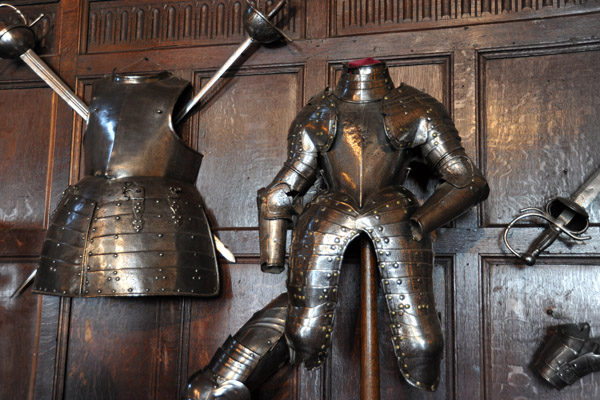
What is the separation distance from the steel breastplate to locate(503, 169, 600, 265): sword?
0.58 meters

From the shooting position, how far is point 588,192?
266 centimetres

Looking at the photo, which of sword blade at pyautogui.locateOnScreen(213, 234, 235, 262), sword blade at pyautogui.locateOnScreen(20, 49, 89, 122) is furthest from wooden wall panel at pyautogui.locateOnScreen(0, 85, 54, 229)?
sword blade at pyautogui.locateOnScreen(213, 234, 235, 262)

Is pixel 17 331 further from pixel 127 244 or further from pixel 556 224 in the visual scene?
pixel 556 224

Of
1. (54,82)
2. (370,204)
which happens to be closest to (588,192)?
(370,204)

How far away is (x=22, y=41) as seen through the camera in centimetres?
326

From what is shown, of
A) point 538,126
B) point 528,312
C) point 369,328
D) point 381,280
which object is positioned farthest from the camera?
point 538,126

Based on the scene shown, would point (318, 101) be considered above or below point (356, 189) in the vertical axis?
above

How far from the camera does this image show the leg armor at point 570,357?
248 centimetres

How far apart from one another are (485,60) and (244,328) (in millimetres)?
1623

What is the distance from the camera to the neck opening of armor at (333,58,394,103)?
8.58 ft

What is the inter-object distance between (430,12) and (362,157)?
0.96m

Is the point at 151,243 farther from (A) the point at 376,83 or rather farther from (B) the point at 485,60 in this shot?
(B) the point at 485,60

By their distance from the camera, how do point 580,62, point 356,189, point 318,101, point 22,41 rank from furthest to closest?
point 22,41
point 580,62
point 318,101
point 356,189

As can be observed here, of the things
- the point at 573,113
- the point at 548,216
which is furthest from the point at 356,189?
the point at 573,113
